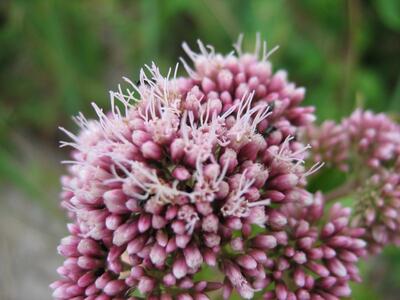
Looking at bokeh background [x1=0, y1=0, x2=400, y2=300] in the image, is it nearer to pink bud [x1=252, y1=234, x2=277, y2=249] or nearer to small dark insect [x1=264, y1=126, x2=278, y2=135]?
small dark insect [x1=264, y1=126, x2=278, y2=135]

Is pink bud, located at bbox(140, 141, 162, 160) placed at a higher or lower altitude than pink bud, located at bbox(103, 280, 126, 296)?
higher

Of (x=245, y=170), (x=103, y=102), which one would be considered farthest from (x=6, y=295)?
(x=245, y=170)

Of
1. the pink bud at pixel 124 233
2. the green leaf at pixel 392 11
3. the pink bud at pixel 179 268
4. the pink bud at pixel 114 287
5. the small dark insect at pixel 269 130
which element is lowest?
the pink bud at pixel 179 268

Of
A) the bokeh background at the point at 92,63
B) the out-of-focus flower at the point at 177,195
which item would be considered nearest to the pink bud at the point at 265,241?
the out-of-focus flower at the point at 177,195

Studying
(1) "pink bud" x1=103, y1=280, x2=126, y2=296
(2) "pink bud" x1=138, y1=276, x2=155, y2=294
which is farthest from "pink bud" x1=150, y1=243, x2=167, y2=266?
(1) "pink bud" x1=103, y1=280, x2=126, y2=296

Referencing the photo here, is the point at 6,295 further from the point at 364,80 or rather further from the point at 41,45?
the point at 364,80

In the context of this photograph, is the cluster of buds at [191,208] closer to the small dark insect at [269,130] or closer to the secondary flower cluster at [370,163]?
the small dark insect at [269,130]

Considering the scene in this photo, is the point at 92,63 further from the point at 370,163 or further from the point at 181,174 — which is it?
the point at 181,174
